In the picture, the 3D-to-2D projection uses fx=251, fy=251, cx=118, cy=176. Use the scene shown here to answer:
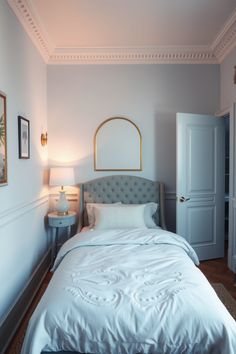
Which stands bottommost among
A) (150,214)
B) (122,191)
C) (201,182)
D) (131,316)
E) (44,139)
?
(131,316)

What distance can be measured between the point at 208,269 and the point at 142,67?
310 cm

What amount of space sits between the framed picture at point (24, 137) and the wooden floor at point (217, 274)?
1612 mm

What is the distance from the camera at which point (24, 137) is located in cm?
278

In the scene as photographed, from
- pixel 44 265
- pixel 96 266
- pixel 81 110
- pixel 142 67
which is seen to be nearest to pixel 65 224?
pixel 44 265

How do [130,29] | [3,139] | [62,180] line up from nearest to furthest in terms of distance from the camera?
[3,139]
[130,29]
[62,180]

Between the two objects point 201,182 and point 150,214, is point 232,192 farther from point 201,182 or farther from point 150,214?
point 150,214

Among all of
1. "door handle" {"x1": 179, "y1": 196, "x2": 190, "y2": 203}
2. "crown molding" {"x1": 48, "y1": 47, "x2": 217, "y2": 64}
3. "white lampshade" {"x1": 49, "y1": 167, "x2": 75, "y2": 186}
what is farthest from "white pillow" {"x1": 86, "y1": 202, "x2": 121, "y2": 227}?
"crown molding" {"x1": 48, "y1": 47, "x2": 217, "y2": 64}

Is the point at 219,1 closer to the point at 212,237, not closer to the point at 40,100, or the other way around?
the point at 40,100

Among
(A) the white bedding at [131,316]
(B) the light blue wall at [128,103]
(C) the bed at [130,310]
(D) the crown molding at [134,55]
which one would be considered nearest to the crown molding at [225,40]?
(D) the crown molding at [134,55]

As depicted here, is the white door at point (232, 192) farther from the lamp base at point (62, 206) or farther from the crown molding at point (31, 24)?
the crown molding at point (31, 24)

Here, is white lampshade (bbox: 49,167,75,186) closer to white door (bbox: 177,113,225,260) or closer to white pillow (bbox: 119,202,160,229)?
white pillow (bbox: 119,202,160,229)

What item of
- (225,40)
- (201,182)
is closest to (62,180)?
(201,182)

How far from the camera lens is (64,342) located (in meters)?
1.47

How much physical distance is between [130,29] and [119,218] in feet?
7.78
